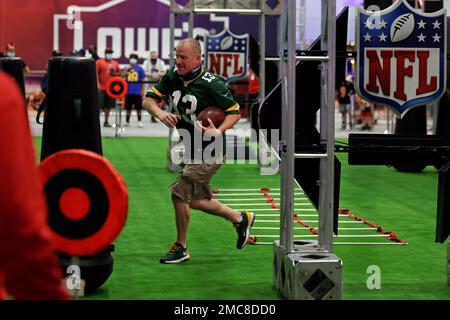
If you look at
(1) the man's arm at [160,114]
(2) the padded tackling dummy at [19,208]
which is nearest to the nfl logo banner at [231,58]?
(1) the man's arm at [160,114]

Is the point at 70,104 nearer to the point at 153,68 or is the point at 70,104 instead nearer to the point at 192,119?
the point at 192,119

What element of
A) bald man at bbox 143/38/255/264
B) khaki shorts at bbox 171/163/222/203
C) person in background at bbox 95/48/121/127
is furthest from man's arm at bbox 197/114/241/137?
person in background at bbox 95/48/121/127

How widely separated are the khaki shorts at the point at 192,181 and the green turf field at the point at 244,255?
58 centimetres

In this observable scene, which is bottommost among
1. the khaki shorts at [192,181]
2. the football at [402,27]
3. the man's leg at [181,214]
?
the man's leg at [181,214]

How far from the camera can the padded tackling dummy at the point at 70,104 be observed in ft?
22.1

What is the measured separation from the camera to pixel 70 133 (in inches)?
266

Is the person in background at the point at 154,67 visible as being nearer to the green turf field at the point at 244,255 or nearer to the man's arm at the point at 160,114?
the green turf field at the point at 244,255

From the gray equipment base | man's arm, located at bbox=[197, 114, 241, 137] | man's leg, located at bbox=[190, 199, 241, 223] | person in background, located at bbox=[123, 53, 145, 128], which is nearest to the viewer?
the gray equipment base

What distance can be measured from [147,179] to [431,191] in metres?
4.11

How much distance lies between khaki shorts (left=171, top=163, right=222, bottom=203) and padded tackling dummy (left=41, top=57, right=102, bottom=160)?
5.60 feet

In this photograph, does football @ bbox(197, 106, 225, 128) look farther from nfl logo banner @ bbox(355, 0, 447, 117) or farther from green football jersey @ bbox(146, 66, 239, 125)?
nfl logo banner @ bbox(355, 0, 447, 117)

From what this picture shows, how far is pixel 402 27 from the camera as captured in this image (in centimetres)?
744

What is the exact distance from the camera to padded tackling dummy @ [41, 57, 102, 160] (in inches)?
265
